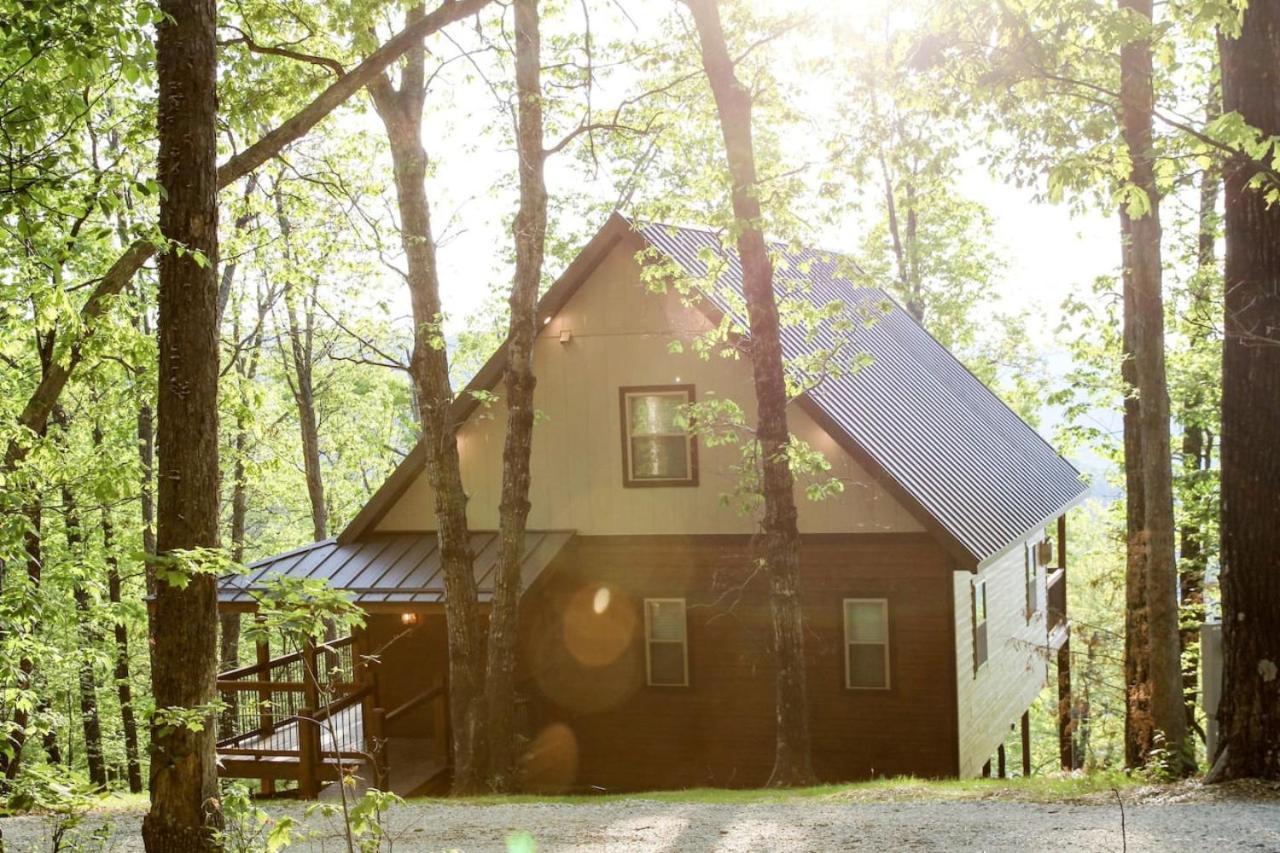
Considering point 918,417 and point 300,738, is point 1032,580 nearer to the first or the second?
point 918,417

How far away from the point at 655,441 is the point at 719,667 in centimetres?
342

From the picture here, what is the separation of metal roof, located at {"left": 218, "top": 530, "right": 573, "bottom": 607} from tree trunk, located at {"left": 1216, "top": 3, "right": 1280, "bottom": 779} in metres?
9.18

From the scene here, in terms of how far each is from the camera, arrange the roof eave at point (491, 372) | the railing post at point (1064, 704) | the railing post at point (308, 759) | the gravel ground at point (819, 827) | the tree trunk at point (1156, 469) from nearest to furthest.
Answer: the gravel ground at point (819, 827) → the tree trunk at point (1156, 469) → the railing post at point (308, 759) → the roof eave at point (491, 372) → the railing post at point (1064, 704)

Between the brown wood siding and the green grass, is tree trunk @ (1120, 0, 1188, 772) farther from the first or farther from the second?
the brown wood siding

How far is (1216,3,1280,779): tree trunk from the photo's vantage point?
8.00m

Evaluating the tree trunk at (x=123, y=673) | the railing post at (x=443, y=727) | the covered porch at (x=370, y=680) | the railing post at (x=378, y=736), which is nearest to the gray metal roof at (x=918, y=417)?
the covered porch at (x=370, y=680)

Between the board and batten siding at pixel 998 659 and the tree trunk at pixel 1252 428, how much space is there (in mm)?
6678

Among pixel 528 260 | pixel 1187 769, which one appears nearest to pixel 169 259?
pixel 528 260

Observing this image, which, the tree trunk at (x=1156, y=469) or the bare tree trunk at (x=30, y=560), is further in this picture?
the tree trunk at (x=1156, y=469)

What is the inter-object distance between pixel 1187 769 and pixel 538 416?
338 inches

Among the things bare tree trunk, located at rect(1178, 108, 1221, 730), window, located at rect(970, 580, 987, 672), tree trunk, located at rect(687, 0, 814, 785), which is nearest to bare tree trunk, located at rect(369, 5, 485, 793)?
tree trunk, located at rect(687, 0, 814, 785)

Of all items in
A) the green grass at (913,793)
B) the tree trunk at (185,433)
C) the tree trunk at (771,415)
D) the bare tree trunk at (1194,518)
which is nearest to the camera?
the tree trunk at (185,433)

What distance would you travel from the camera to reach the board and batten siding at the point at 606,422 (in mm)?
16078

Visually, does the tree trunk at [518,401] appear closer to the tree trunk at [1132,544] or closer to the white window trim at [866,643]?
the white window trim at [866,643]
